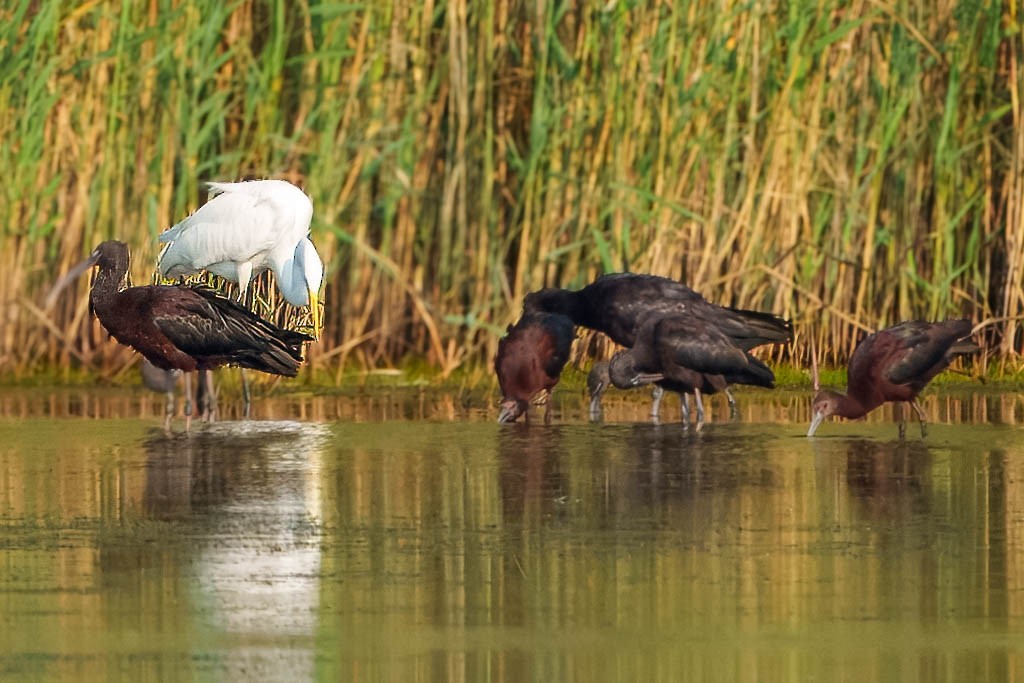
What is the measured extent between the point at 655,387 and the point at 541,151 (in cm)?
185

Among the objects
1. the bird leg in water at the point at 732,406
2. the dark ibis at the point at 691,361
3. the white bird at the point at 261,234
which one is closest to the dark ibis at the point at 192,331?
the white bird at the point at 261,234

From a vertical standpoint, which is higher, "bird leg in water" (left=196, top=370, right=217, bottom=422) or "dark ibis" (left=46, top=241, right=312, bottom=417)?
"dark ibis" (left=46, top=241, right=312, bottom=417)

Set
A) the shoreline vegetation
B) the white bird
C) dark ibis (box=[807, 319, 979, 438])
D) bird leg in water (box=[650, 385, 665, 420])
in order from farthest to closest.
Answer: the shoreline vegetation, the white bird, bird leg in water (box=[650, 385, 665, 420]), dark ibis (box=[807, 319, 979, 438])

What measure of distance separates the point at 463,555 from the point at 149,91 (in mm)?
5907

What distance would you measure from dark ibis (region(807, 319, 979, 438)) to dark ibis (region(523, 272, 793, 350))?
68cm

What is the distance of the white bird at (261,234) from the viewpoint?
10.9 meters

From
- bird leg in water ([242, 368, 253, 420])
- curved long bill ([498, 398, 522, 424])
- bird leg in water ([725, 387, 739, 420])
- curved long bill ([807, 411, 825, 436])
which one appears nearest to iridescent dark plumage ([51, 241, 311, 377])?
bird leg in water ([242, 368, 253, 420])

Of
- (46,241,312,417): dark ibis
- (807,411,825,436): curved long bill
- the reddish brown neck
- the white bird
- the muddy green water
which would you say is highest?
the white bird

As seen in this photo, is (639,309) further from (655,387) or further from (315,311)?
(315,311)

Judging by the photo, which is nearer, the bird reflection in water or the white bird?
the bird reflection in water

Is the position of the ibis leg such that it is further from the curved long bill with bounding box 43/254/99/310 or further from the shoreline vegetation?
the shoreline vegetation

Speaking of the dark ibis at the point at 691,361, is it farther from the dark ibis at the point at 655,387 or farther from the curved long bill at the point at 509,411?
the curved long bill at the point at 509,411

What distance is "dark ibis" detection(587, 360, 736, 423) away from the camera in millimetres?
10195

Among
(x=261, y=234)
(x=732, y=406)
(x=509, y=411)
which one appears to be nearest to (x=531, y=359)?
(x=509, y=411)
